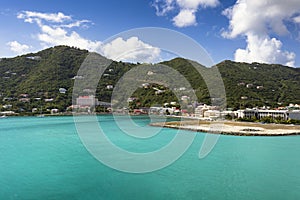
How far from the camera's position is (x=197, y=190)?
4.70 metres

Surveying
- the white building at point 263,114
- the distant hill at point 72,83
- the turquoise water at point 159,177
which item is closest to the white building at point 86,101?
the distant hill at point 72,83

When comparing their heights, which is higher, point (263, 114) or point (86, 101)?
point (86, 101)

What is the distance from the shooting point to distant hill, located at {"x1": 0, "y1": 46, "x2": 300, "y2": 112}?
1197 inches

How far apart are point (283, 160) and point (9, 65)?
125 feet

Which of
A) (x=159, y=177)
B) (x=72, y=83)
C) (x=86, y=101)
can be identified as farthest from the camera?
(x=72, y=83)

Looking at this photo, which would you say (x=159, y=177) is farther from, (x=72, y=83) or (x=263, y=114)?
(x=72, y=83)

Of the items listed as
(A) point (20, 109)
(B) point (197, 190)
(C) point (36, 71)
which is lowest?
(B) point (197, 190)

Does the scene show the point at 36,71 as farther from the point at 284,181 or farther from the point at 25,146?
the point at 284,181

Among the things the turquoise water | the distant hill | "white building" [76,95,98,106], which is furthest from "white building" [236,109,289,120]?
"white building" [76,95,98,106]

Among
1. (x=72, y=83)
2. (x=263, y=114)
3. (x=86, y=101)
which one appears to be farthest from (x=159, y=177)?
(x=72, y=83)

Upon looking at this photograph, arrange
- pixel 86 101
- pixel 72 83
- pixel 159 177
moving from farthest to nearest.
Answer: pixel 72 83 → pixel 86 101 → pixel 159 177

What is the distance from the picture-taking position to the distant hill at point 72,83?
1197 inches

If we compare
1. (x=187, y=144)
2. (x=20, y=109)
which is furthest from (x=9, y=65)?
(x=187, y=144)

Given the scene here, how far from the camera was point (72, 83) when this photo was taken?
115 feet
